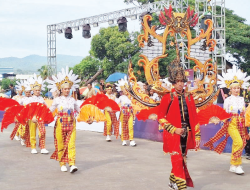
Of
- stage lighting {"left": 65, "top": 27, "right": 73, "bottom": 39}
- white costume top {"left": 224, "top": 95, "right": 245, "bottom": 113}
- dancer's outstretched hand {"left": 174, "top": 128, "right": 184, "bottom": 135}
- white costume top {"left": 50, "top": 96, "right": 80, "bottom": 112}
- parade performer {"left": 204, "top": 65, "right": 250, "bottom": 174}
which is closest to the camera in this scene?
dancer's outstretched hand {"left": 174, "top": 128, "right": 184, "bottom": 135}

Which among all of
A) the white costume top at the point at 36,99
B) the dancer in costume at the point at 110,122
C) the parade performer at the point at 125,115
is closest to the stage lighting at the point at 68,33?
the dancer in costume at the point at 110,122

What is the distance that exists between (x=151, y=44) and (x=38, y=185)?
4004mm

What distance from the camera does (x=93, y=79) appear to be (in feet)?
143

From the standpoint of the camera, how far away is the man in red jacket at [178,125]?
20.0ft

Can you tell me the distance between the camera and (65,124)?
8602 millimetres

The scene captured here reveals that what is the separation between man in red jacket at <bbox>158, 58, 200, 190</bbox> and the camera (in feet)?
20.0

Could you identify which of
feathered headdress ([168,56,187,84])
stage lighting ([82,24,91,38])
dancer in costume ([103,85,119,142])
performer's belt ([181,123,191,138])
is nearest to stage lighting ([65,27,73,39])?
stage lighting ([82,24,91,38])

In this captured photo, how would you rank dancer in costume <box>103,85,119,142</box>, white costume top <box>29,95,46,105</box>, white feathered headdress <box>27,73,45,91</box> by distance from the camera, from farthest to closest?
dancer in costume <box>103,85,119,142</box> → white feathered headdress <box>27,73,45,91</box> → white costume top <box>29,95,46,105</box>

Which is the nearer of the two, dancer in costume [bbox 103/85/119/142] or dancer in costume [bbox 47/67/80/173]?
dancer in costume [bbox 47/67/80/173]

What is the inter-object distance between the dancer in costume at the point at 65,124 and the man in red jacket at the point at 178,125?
2724 mm

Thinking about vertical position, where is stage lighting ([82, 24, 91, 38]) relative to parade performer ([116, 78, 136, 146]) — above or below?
above

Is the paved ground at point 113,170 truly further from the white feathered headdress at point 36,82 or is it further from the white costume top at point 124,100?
the white feathered headdress at point 36,82

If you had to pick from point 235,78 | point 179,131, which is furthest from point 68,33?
point 179,131

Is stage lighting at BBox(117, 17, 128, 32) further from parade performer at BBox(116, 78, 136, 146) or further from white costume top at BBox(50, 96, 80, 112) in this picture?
white costume top at BBox(50, 96, 80, 112)
